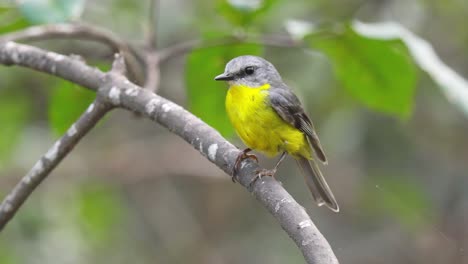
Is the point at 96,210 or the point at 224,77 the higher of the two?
the point at 96,210

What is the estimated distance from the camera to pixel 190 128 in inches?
91.2

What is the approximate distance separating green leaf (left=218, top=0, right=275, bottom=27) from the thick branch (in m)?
0.68

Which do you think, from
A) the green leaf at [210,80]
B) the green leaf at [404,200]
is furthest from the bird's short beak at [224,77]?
the green leaf at [404,200]

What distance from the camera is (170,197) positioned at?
6070mm

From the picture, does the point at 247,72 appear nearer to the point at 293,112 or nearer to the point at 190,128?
the point at 293,112

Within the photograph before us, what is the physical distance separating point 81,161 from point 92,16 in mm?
1173

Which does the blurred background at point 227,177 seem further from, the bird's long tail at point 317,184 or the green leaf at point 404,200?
the bird's long tail at point 317,184

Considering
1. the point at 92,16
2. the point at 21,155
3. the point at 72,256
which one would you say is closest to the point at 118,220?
the point at 72,256

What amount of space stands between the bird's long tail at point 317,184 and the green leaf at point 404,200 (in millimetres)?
1678

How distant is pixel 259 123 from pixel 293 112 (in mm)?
198

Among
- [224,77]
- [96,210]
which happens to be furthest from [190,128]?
[96,210]

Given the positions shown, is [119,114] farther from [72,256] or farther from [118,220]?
[72,256]

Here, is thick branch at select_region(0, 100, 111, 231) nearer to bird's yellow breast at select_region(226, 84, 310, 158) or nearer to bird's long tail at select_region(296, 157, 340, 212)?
A: bird's yellow breast at select_region(226, 84, 310, 158)

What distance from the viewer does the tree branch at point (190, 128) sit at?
5.64 feet
